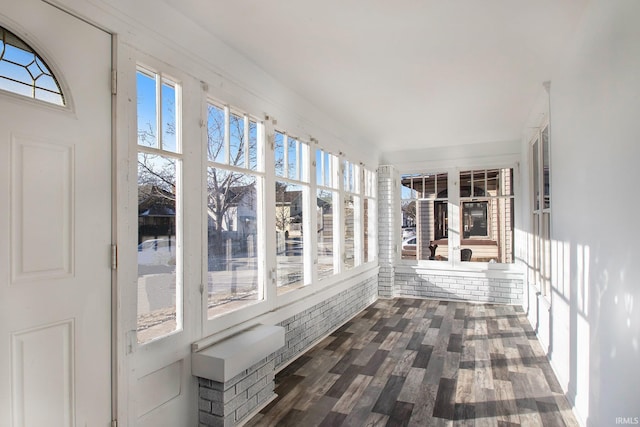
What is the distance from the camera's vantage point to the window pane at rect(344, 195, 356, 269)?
5414 millimetres

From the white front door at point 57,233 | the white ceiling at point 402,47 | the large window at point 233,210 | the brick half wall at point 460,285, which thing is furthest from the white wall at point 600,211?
the brick half wall at point 460,285

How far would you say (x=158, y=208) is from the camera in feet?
7.55

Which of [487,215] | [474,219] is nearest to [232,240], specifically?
[474,219]

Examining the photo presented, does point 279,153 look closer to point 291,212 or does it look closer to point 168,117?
A: point 291,212

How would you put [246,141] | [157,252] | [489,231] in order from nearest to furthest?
[157,252] < [246,141] < [489,231]

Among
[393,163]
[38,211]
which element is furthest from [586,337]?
[393,163]

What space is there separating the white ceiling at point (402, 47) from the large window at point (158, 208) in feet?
2.08

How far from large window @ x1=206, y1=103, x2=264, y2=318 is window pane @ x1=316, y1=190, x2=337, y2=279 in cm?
134

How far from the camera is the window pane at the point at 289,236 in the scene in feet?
12.0

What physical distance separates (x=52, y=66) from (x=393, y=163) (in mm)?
6133

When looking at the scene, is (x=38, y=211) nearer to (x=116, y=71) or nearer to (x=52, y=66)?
(x=52, y=66)

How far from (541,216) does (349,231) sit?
2.49 meters

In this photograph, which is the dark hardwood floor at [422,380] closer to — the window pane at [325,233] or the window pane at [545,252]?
the window pane at [545,252]

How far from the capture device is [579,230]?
2.58 meters
